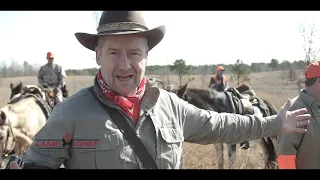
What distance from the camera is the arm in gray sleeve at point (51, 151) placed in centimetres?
183

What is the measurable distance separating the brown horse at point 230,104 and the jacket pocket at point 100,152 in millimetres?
5609

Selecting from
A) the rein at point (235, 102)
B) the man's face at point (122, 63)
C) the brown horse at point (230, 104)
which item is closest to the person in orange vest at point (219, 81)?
the brown horse at point (230, 104)

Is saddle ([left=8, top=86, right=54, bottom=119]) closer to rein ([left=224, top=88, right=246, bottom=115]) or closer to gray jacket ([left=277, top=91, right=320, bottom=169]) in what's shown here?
rein ([left=224, top=88, right=246, bottom=115])

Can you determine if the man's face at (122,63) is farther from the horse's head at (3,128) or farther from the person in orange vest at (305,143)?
the horse's head at (3,128)

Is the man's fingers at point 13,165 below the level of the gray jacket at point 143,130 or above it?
below

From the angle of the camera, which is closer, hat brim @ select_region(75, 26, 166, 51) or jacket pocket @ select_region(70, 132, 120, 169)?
jacket pocket @ select_region(70, 132, 120, 169)

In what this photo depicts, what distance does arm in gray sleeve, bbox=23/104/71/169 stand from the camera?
1831 mm

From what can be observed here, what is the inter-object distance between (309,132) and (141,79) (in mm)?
2008

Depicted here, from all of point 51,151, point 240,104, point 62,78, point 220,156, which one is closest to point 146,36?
point 51,151

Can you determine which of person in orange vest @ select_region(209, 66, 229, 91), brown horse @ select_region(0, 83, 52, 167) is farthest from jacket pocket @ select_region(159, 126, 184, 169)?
person in orange vest @ select_region(209, 66, 229, 91)

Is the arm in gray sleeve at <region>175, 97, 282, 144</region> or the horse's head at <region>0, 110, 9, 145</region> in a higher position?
the arm in gray sleeve at <region>175, 97, 282, 144</region>

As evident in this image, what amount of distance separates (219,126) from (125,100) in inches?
23.0
